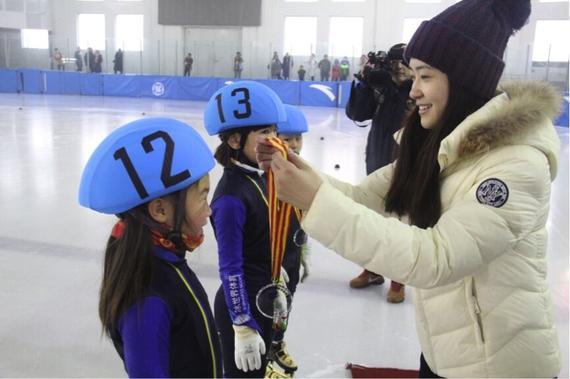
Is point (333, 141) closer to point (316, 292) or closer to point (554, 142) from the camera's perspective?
point (316, 292)

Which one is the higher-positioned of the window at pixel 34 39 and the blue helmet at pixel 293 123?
the window at pixel 34 39

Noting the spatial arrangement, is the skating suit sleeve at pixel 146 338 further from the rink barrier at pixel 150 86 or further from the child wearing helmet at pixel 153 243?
the rink barrier at pixel 150 86

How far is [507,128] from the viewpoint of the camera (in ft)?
3.75

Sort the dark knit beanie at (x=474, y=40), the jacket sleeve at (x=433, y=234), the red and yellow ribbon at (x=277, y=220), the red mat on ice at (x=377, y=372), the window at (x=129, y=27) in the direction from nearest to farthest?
the jacket sleeve at (x=433, y=234) < the dark knit beanie at (x=474, y=40) < the red and yellow ribbon at (x=277, y=220) < the red mat on ice at (x=377, y=372) < the window at (x=129, y=27)

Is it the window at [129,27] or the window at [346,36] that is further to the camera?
the window at [129,27]

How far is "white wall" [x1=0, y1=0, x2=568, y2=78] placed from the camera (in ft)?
73.5

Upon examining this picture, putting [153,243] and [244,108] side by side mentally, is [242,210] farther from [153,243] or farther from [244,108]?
[153,243]

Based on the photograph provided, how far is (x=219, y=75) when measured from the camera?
74.8ft

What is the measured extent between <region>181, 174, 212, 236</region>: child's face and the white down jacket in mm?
303

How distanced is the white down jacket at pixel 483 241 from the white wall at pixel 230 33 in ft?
72.3

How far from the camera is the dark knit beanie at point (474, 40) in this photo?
3.99 ft

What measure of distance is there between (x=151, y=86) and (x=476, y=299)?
20.1m

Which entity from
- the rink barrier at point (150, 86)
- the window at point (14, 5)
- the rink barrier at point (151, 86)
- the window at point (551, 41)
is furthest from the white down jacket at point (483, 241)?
the window at point (14, 5)

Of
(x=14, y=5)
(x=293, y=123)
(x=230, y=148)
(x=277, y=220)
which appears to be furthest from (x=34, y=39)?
(x=277, y=220)
